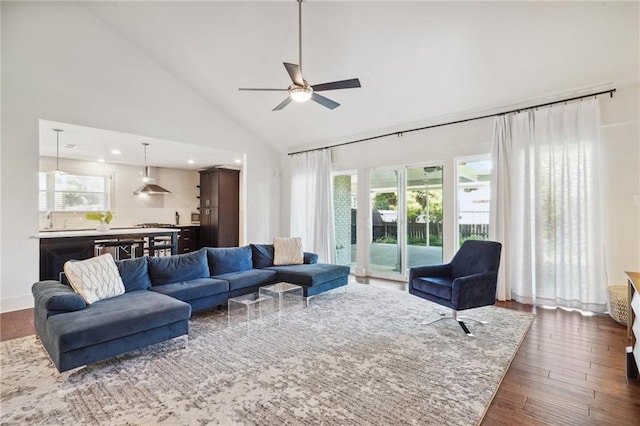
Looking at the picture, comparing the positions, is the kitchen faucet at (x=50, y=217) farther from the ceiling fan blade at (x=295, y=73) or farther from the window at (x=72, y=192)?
the ceiling fan blade at (x=295, y=73)

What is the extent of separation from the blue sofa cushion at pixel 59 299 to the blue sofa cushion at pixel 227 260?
1.67m

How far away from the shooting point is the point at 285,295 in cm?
432

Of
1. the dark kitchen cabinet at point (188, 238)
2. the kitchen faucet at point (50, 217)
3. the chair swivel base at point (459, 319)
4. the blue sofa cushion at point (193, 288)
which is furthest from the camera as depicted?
the dark kitchen cabinet at point (188, 238)

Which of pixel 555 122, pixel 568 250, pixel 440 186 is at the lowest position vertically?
pixel 568 250

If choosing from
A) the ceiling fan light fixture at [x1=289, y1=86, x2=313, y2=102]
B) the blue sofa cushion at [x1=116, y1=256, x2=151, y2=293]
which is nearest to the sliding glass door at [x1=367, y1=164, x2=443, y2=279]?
the ceiling fan light fixture at [x1=289, y1=86, x2=313, y2=102]

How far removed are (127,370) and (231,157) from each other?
5443mm

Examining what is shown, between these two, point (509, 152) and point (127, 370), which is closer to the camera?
point (127, 370)

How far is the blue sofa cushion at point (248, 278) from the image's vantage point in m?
3.99

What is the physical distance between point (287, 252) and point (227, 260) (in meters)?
1.01

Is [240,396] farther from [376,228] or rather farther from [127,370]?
[376,228]

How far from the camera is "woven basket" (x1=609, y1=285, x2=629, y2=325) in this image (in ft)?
11.0

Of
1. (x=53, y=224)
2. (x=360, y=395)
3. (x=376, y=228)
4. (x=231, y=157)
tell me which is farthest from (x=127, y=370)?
(x=53, y=224)

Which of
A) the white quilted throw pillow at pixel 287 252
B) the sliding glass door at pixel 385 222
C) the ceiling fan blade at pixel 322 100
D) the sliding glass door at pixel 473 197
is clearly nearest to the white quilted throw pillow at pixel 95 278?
the white quilted throw pillow at pixel 287 252

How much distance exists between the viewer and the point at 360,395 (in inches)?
83.9
